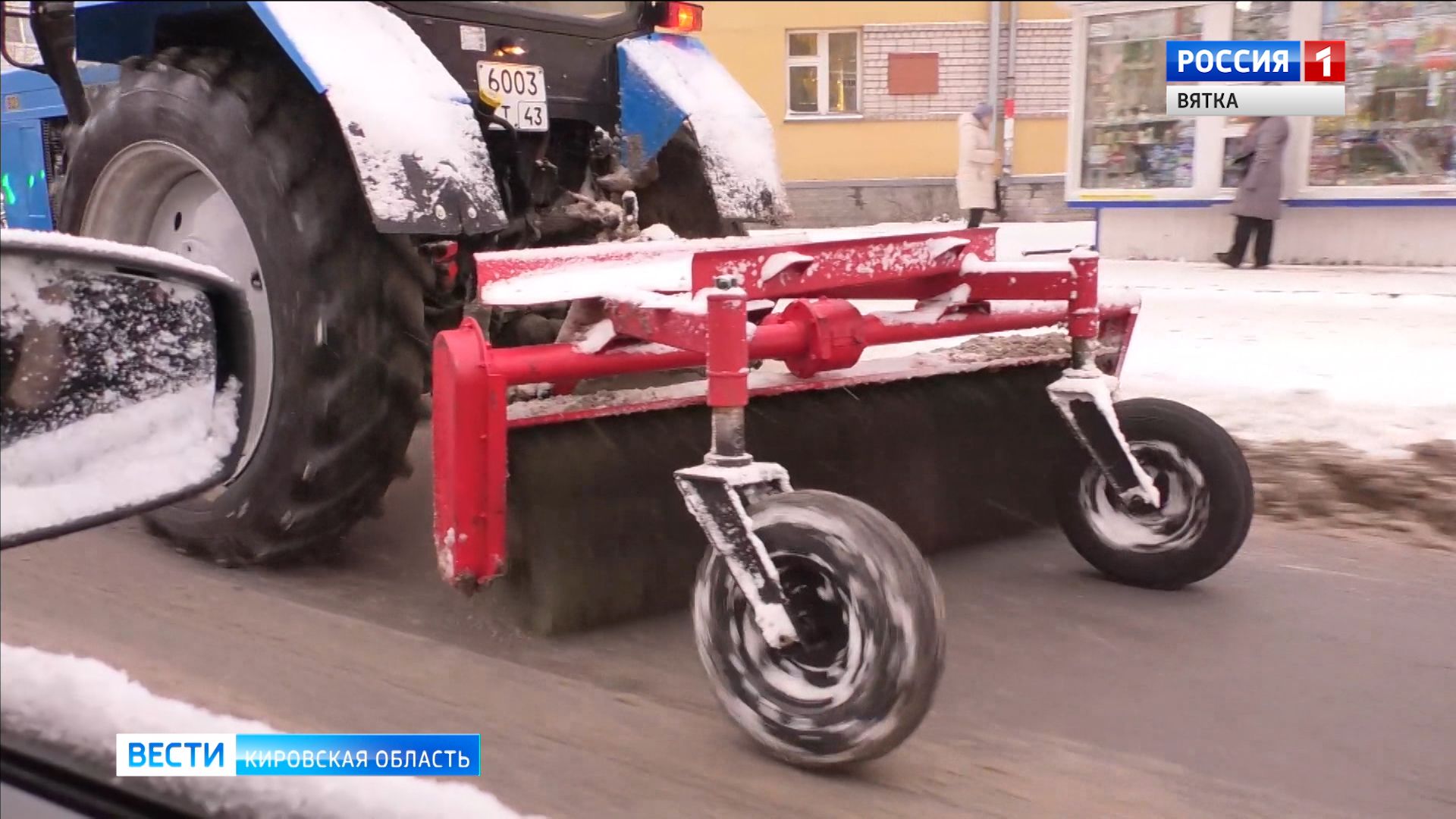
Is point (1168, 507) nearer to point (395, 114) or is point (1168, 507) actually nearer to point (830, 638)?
point (830, 638)

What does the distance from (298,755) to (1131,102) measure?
7.96ft

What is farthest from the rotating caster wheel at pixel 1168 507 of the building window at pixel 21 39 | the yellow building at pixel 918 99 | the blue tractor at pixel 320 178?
the building window at pixel 21 39

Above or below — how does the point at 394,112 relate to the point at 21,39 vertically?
below

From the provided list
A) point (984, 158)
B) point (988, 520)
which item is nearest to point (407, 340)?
point (984, 158)

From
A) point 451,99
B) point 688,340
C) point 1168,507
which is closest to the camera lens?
point 688,340

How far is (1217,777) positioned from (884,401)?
135 cm

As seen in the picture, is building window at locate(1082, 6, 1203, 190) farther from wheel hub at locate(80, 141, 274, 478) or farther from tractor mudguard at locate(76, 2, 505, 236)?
wheel hub at locate(80, 141, 274, 478)

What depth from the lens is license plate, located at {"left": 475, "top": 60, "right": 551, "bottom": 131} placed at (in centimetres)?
301

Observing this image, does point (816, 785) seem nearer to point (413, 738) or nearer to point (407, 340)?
point (413, 738)

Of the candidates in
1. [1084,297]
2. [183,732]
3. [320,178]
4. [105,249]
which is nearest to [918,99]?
[1084,297]

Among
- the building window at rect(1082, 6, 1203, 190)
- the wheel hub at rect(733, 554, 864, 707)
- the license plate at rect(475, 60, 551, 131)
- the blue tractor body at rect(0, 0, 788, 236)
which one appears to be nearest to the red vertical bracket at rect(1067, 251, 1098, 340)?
the building window at rect(1082, 6, 1203, 190)

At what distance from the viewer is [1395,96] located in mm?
2410

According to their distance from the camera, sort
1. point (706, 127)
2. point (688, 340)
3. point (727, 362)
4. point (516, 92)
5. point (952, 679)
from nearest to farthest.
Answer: point (727, 362) → point (688, 340) → point (952, 679) → point (516, 92) → point (706, 127)

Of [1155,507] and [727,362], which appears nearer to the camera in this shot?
[727,362]
